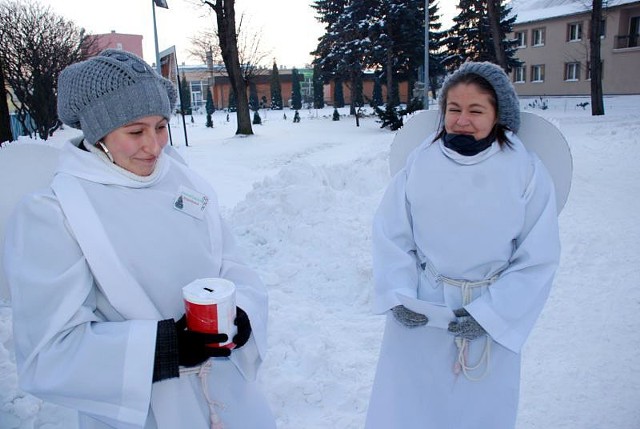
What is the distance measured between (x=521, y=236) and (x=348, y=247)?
376cm

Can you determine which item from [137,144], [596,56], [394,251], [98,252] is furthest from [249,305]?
[596,56]

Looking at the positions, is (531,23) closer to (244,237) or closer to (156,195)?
(244,237)

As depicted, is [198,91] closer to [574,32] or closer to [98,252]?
[574,32]

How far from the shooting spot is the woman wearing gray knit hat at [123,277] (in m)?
1.43

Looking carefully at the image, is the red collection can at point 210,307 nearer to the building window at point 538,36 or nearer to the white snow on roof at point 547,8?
the white snow on roof at point 547,8

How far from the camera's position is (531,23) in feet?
138

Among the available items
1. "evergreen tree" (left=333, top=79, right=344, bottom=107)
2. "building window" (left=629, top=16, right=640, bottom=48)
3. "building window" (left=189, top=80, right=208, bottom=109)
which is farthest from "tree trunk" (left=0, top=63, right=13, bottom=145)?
"building window" (left=189, top=80, right=208, bottom=109)

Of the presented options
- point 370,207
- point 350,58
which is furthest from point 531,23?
point 370,207

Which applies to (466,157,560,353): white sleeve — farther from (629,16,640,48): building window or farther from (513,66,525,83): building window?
(513,66,525,83): building window

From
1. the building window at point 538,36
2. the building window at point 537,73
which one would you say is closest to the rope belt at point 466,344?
the building window at point 538,36

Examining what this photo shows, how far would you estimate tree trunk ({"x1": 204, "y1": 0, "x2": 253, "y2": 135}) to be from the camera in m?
20.0

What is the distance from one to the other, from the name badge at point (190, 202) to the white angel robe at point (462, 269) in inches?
35.4

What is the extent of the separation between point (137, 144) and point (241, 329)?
2.31 ft

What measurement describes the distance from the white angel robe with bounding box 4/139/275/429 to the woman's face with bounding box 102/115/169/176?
42 mm
